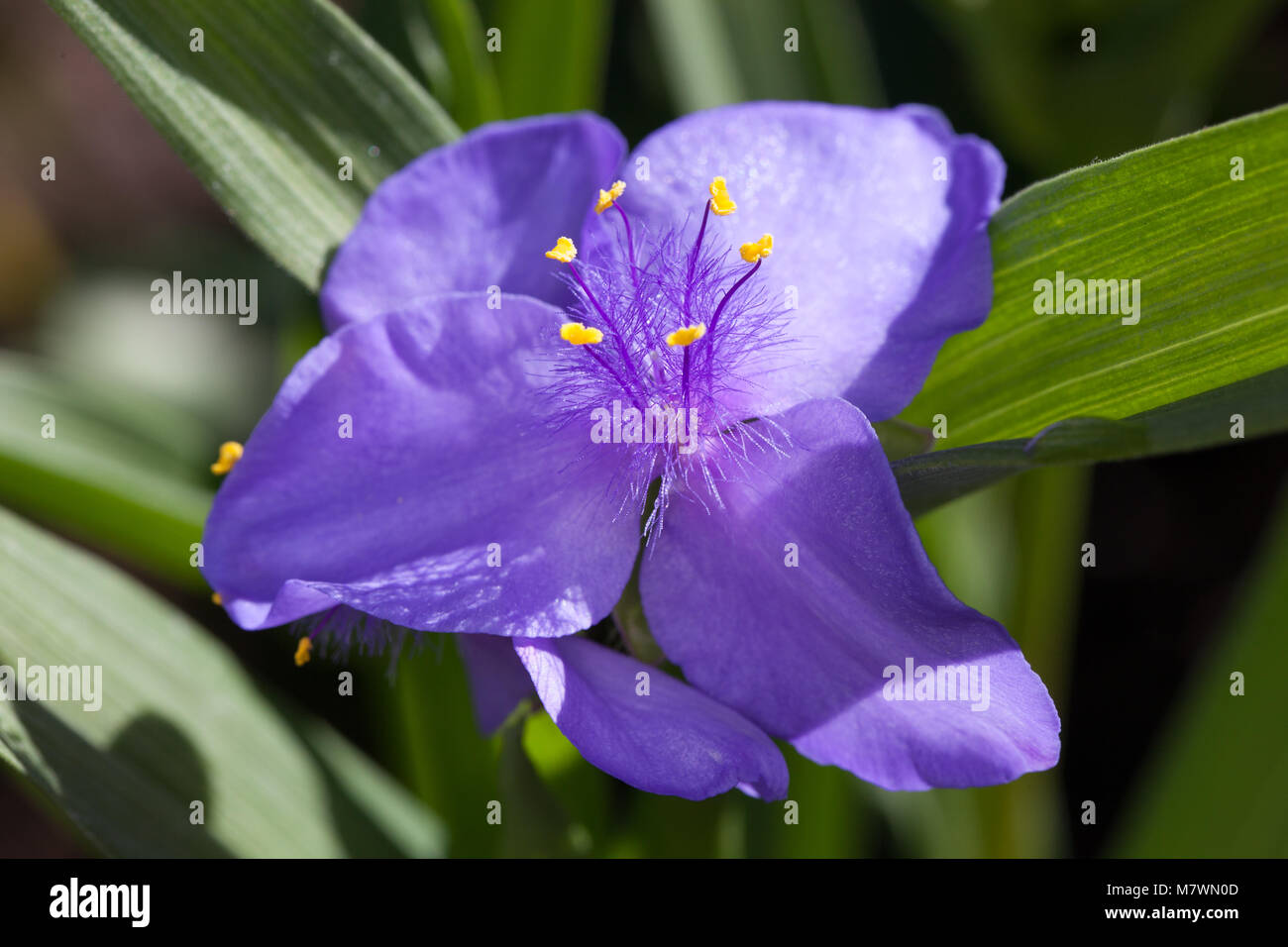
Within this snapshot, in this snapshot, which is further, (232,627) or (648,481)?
(232,627)

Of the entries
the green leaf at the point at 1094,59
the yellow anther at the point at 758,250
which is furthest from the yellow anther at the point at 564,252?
the green leaf at the point at 1094,59

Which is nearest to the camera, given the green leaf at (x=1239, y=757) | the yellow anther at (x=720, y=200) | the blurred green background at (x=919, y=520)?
the yellow anther at (x=720, y=200)

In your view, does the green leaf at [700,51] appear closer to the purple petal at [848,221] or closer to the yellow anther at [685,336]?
the purple petal at [848,221]

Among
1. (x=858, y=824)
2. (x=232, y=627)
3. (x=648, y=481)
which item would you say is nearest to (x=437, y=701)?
(x=648, y=481)

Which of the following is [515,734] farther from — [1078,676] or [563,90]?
[1078,676]

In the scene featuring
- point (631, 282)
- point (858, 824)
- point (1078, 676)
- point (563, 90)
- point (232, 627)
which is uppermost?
point (563, 90)
